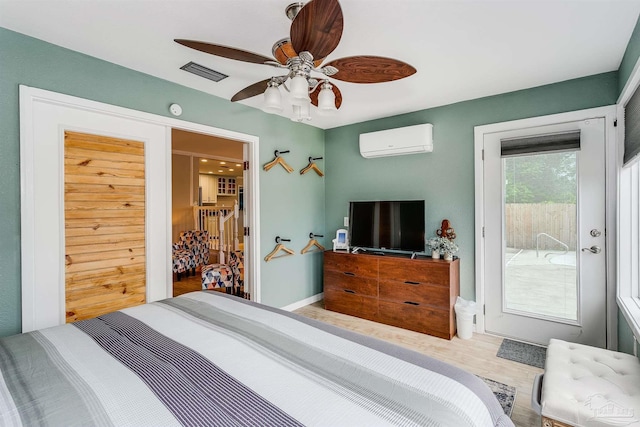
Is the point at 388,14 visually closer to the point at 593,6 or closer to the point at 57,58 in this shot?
the point at 593,6

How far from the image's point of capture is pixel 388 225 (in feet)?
11.8

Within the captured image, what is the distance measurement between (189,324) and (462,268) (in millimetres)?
2843

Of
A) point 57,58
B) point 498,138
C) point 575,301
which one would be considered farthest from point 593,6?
point 57,58

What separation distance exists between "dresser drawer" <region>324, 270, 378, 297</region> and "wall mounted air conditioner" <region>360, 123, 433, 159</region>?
154cm

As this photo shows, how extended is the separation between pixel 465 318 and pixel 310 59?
2.82 metres

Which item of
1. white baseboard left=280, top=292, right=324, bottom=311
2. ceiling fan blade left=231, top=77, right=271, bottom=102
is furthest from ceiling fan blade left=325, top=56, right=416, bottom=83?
white baseboard left=280, top=292, right=324, bottom=311

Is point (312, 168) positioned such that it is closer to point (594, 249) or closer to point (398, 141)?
point (398, 141)

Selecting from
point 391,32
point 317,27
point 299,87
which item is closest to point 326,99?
point 299,87

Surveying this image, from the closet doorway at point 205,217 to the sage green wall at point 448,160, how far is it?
5.75 feet

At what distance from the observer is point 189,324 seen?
5.08ft

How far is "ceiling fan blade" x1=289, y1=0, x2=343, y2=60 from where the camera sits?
46.9 inches

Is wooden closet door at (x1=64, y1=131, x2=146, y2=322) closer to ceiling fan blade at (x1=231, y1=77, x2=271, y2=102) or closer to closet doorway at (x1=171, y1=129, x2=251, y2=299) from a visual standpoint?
ceiling fan blade at (x1=231, y1=77, x2=271, y2=102)

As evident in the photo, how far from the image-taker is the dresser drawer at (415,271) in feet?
10.00

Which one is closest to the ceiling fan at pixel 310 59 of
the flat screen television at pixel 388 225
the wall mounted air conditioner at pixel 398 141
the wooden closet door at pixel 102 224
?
the wooden closet door at pixel 102 224
